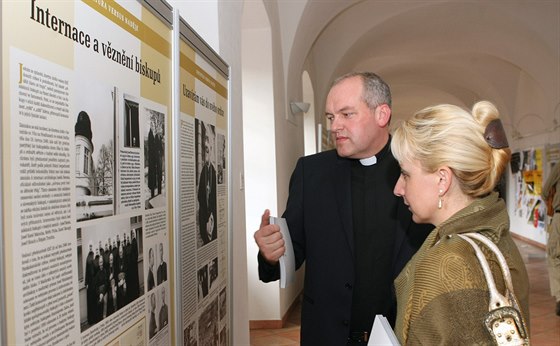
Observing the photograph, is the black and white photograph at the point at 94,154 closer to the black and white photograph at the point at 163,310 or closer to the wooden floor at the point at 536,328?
the black and white photograph at the point at 163,310

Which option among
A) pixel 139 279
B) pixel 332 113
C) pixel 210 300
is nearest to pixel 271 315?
pixel 210 300

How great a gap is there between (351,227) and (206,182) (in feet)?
2.37

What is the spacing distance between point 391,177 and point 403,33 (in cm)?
997

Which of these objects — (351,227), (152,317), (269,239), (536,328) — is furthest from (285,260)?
(536,328)

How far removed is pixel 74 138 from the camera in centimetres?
128

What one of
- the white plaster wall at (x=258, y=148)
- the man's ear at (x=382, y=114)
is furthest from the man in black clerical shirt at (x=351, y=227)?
the white plaster wall at (x=258, y=148)

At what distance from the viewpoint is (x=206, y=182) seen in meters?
2.59

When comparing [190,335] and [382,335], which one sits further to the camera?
[190,335]

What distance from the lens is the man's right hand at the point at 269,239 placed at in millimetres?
2209

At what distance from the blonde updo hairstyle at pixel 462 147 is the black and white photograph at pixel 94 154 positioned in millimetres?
841

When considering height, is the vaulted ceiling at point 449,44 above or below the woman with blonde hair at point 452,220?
above

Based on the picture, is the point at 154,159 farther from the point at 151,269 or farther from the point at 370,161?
the point at 370,161

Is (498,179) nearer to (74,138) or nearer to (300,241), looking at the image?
(74,138)

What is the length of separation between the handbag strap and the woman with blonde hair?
0.01m
